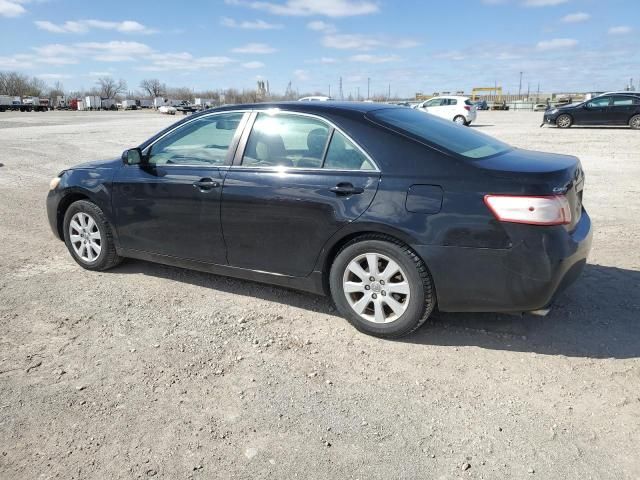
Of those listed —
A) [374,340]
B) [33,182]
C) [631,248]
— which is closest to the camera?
[374,340]

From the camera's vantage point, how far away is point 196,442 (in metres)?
2.65

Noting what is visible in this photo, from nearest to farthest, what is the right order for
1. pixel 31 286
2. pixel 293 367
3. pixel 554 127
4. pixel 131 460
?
1. pixel 131 460
2. pixel 293 367
3. pixel 31 286
4. pixel 554 127

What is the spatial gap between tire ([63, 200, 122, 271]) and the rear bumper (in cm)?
311

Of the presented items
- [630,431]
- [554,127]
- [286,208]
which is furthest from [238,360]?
[554,127]

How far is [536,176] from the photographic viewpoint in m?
3.26

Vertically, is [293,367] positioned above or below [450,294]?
below

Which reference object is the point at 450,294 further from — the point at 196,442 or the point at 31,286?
the point at 31,286

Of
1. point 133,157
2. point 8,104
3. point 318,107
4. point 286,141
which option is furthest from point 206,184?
point 8,104

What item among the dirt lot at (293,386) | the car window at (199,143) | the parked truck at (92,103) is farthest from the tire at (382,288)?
the parked truck at (92,103)

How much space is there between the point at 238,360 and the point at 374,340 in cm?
98

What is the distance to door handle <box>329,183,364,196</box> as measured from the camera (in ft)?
11.9

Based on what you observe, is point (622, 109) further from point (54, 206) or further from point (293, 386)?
point (293, 386)

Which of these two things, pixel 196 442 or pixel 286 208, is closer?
pixel 196 442

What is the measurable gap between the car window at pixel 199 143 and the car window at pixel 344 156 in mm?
943
